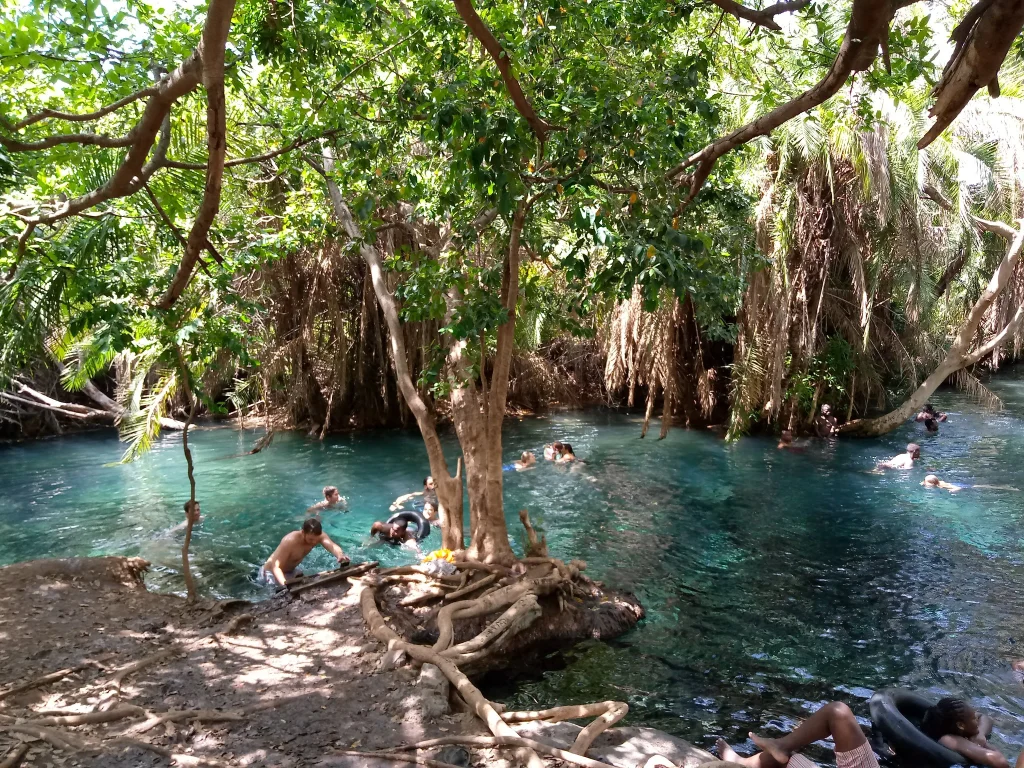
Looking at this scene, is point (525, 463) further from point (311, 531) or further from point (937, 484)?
point (937, 484)

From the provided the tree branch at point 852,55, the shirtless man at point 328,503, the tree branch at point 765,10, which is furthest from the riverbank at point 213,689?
the shirtless man at point 328,503

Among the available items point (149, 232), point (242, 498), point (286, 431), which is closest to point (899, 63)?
point (149, 232)

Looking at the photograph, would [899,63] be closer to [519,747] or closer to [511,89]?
[511,89]

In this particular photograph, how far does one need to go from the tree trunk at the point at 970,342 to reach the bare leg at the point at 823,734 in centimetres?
1157

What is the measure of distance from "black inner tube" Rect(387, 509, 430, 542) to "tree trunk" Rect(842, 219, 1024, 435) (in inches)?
429

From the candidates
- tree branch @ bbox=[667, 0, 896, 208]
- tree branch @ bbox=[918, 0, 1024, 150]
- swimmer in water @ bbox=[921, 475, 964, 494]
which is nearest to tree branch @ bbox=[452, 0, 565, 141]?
tree branch @ bbox=[667, 0, 896, 208]

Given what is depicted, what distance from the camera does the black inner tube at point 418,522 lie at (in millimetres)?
11414

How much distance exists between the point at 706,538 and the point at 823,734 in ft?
20.4

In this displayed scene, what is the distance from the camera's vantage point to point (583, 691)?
273 inches

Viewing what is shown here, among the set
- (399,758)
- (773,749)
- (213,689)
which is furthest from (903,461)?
(213,689)

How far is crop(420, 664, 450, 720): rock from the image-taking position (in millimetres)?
5375

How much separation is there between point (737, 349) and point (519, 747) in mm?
13308

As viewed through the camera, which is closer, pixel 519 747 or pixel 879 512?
pixel 519 747

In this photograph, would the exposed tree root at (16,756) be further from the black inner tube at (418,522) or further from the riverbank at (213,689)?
the black inner tube at (418,522)
